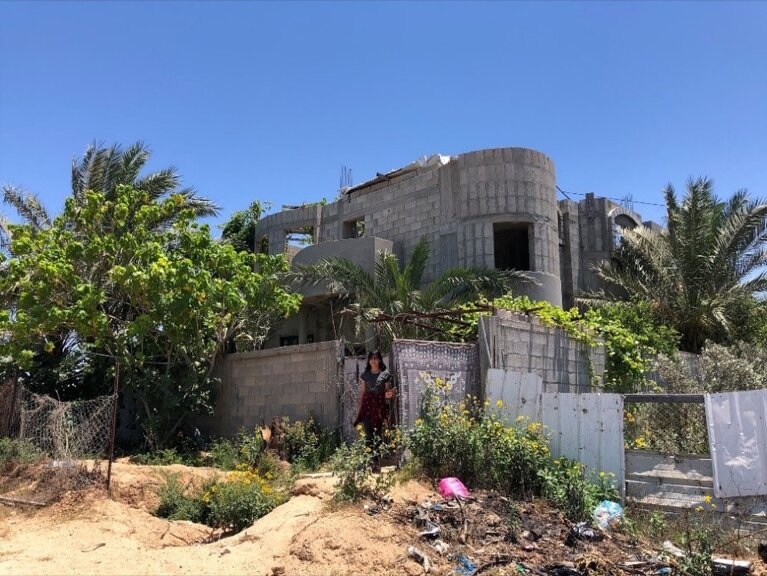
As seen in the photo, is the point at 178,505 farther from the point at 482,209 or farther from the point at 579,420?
the point at 482,209

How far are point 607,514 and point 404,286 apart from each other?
7555 millimetres

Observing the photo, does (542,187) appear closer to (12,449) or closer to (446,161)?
(446,161)

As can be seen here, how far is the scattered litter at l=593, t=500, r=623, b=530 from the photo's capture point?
7.11 metres

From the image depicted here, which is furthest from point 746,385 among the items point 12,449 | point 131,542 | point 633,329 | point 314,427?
point 12,449

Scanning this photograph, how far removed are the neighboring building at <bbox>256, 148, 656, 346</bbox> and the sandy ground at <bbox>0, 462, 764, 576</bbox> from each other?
33.1ft

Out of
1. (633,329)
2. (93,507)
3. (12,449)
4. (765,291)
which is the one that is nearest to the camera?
(93,507)

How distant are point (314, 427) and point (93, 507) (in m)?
3.61

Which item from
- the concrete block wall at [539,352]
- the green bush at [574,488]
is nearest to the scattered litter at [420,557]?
the green bush at [574,488]

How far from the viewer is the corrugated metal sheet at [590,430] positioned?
791cm

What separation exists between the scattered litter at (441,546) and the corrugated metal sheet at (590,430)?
2556mm

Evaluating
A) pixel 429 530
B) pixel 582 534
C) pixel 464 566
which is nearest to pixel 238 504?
pixel 429 530

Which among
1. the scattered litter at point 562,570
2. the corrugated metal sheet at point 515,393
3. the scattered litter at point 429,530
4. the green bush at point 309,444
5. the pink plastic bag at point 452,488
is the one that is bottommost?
the scattered litter at point 562,570

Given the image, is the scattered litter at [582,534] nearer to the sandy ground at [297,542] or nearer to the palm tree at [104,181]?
the sandy ground at [297,542]

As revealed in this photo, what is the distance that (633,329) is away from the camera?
1617 cm
